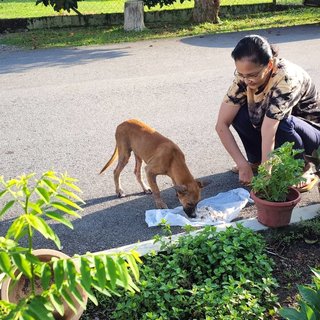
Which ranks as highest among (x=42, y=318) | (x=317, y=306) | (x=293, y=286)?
(x=42, y=318)

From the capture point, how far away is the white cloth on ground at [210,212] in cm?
467

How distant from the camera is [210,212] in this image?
4.81 meters

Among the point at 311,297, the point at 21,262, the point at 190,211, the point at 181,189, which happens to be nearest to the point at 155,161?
the point at 181,189

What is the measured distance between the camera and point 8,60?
411 inches

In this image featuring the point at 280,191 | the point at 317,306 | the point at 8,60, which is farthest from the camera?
the point at 8,60

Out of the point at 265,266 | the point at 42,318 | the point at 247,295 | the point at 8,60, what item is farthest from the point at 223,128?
the point at 8,60

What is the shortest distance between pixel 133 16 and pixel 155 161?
8.99 m

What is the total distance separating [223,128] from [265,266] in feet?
5.85

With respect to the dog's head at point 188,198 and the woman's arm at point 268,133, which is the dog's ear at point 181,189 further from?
the woman's arm at point 268,133

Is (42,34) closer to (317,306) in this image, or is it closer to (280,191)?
(280,191)

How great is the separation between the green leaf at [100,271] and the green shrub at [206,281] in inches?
45.7

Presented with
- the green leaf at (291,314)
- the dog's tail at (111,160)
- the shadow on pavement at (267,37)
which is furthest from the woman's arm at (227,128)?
the shadow on pavement at (267,37)

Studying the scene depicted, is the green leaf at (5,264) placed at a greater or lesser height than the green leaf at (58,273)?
greater

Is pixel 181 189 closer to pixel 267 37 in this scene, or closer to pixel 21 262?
pixel 21 262
